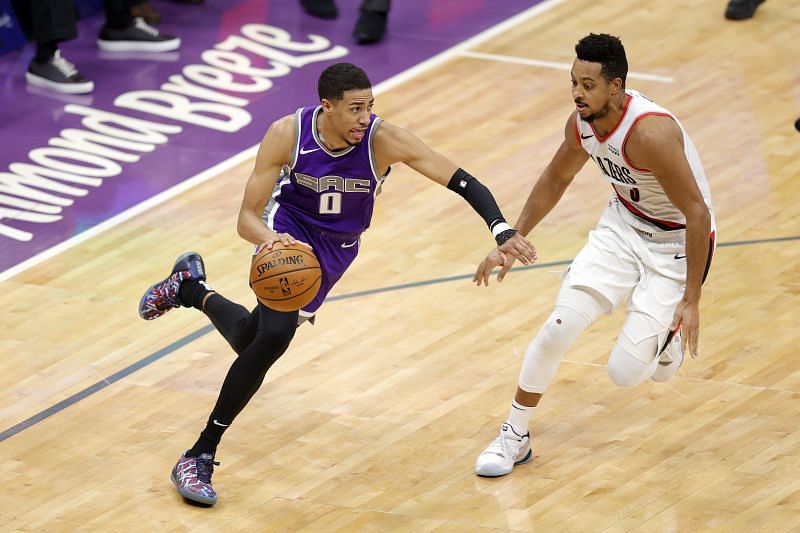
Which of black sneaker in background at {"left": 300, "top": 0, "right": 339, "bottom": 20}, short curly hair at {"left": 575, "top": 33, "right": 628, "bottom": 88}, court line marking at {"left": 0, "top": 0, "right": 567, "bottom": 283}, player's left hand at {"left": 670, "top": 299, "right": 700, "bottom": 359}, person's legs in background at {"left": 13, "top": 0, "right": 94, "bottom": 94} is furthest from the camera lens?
black sneaker in background at {"left": 300, "top": 0, "right": 339, "bottom": 20}

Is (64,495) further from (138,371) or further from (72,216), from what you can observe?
(72,216)

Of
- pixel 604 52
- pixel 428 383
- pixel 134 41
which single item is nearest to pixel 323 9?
pixel 134 41

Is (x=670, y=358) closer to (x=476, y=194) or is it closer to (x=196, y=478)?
(x=476, y=194)

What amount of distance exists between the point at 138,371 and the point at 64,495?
128 cm

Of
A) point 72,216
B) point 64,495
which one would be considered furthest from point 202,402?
point 72,216

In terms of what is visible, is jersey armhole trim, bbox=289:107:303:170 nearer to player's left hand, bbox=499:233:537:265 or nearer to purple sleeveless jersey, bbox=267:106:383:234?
purple sleeveless jersey, bbox=267:106:383:234

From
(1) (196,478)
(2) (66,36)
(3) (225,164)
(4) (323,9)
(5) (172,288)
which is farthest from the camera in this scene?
(4) (323,9)

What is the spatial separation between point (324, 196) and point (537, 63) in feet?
18.7

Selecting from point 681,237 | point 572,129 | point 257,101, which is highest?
point 572,129

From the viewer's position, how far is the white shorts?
6172 mm

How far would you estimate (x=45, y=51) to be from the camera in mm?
11438

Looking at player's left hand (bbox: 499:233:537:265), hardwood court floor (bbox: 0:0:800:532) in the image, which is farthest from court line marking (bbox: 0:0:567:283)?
player's left hand (bbox: 499:233:537:265)

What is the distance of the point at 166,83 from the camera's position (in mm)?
11562

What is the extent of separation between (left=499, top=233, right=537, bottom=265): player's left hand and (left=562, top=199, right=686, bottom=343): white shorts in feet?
1.03
